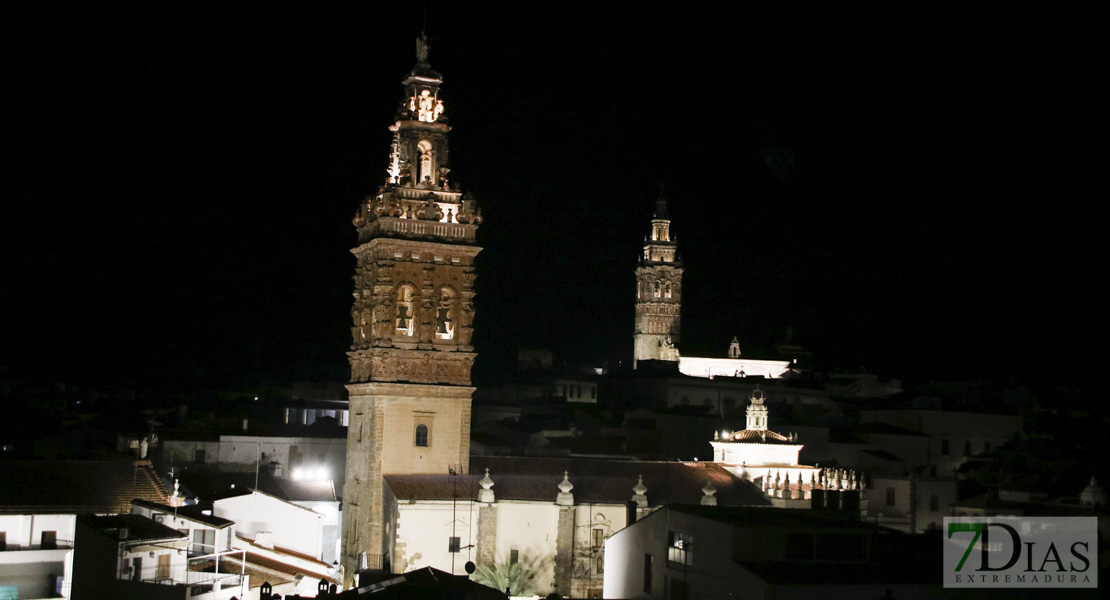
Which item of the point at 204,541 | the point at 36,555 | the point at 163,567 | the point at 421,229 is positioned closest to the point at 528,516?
the point at 421,229

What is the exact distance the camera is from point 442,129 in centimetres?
4447

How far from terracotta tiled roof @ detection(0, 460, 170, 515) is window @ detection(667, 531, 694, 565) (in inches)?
613

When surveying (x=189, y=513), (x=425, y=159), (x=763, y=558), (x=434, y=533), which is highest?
(x=425, y=159)

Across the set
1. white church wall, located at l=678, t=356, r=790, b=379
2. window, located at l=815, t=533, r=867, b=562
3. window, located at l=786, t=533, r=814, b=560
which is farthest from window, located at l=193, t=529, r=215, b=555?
white church wall, located at l=678, t=356, r=790, b=379

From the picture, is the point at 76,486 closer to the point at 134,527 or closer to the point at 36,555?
the point at 36,555

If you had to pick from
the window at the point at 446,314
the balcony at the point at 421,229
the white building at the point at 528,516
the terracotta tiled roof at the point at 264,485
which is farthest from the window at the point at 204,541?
the balcony at the point at 421,229

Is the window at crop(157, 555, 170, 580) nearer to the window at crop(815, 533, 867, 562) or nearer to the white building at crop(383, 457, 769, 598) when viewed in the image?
the white building at crop(383, 457, 769, 598)

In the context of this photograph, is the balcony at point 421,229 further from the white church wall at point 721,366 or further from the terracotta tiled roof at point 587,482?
the white church wall at point 721,366

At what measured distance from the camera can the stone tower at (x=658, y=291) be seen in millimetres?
109375

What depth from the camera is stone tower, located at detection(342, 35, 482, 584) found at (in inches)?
1684

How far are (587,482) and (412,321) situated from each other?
7.13m

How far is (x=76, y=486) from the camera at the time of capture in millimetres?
41000

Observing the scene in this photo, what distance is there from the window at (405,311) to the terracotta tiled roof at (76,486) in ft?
27.4

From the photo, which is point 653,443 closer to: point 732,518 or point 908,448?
point 908,448
